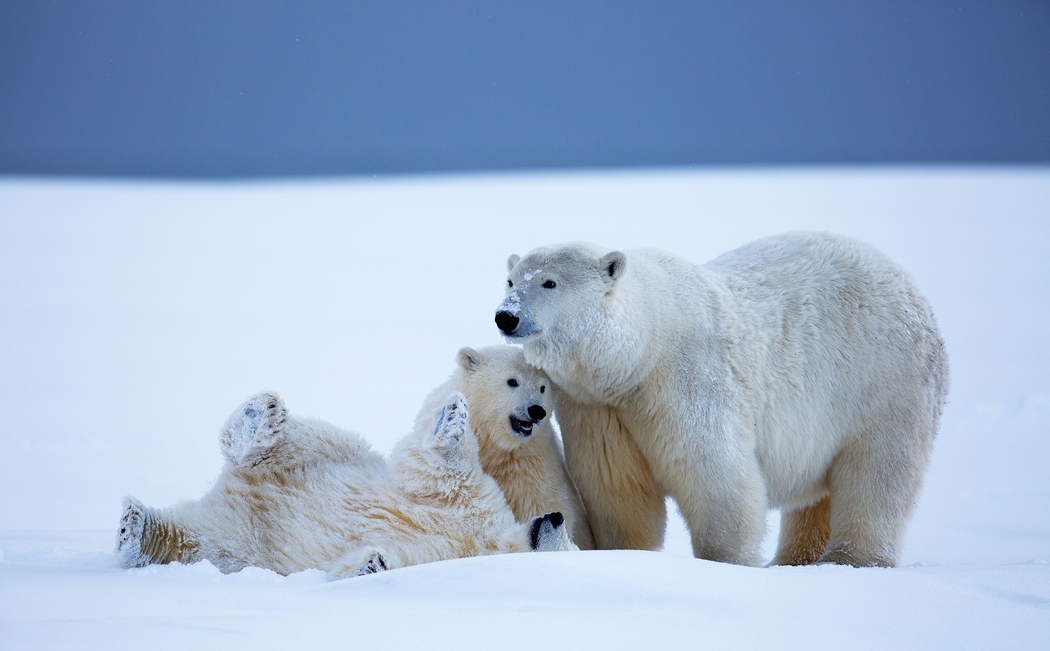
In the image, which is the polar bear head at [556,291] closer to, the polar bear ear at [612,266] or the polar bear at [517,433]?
the polar bear ear at [612,266]

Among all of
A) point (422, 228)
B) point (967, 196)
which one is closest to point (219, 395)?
point (422, 228)

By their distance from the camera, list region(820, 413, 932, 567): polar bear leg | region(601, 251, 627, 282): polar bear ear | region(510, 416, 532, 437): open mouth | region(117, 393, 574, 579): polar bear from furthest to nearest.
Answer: region(820, 413, 932, 567): polar bear leg
region(510, 416, 532, 437): open mouth
region(601, 251, 627, 282): polar bear ear
region(117, 393, 574, 579): polar bear

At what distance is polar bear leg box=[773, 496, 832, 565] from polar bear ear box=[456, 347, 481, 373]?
5.92 feet

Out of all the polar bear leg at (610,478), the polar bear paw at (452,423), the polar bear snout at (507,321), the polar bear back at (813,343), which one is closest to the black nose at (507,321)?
the polar bear snout at (507,321)

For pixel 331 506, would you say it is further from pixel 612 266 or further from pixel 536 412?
pixel 612 266

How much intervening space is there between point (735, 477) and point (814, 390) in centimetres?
62

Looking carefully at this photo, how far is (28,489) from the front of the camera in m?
5.49

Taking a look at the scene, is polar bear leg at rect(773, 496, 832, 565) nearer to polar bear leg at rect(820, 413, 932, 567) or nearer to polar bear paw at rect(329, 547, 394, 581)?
polar bear leg at rect(820, 413, 932, 567)

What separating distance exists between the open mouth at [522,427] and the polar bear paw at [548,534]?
1.46 feet

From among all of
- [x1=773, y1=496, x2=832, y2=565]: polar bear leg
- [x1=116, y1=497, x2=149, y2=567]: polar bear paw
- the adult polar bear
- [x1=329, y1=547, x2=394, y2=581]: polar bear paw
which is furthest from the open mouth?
[x1=773, y1=496, x2=832, y2=565]: polar bear leg

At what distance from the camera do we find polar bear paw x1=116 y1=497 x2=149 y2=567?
3096mm

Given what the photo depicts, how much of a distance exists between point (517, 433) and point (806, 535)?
5.76 feet

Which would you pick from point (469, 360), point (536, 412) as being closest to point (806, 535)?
point (536, 412)

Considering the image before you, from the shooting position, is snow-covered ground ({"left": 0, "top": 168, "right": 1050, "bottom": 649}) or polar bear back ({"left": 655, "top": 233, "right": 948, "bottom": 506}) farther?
polar bear back ({"left": 655, "top": 233, "right": 948, "bottom": 506})
